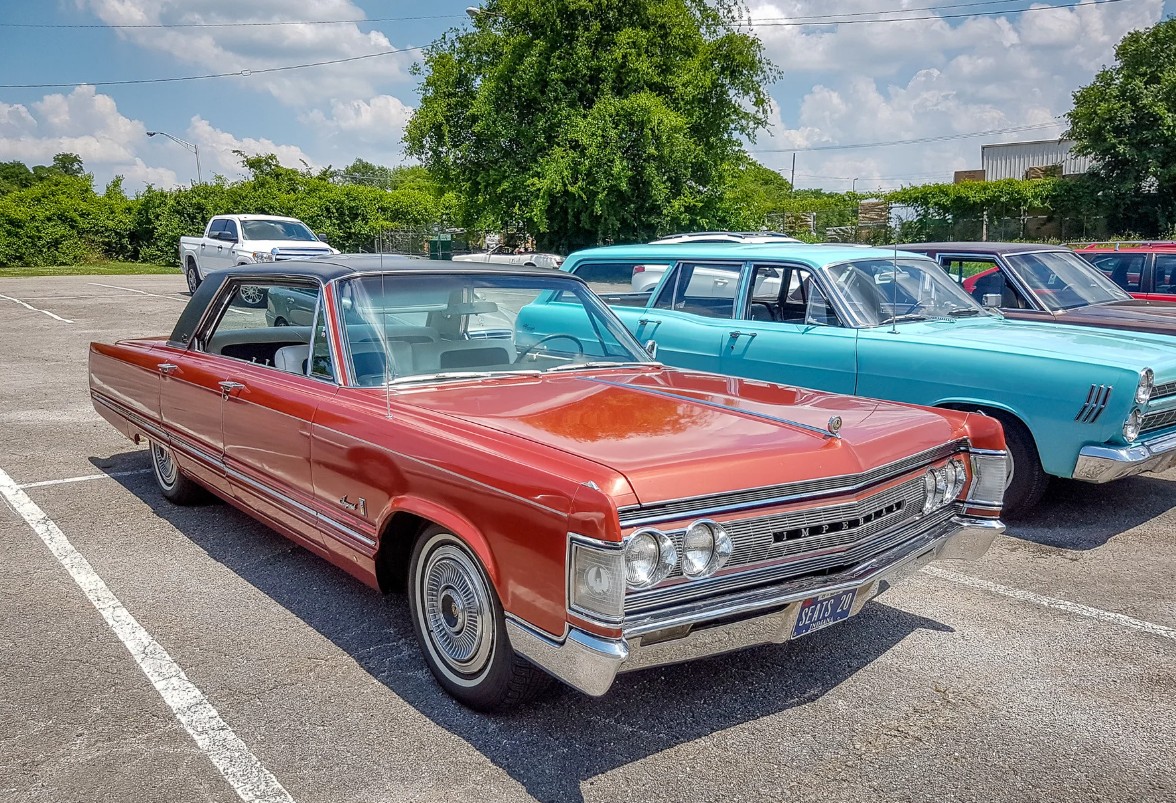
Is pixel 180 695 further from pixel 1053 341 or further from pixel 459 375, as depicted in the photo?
pixel 1053 341

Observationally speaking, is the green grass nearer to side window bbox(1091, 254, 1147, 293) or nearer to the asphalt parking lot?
side window bbox(1091, 254, 1147, 293)

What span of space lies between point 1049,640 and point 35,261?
129ft

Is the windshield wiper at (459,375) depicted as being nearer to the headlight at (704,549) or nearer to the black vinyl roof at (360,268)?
the black vinyl roof at (360,268)

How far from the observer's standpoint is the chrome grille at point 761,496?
8.88ft

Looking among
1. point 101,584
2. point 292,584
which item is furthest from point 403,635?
point 101,584

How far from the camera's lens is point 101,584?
4.53 metres

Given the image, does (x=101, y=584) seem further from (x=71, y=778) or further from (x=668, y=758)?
(x=668, y=758)

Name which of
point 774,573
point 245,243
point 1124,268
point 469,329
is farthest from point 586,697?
point 245,243

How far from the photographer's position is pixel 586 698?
3.47 meters

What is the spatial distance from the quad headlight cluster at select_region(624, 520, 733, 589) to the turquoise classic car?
182 centimetres

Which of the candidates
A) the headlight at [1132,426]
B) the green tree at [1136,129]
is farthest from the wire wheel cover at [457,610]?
the green tree at [1136,129]

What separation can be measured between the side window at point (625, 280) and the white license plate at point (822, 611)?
4535 mm

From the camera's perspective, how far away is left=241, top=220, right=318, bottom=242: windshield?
19562 millimetres

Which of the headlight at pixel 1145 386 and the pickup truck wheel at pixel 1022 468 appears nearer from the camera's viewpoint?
the headlight at pixel 1145 386
